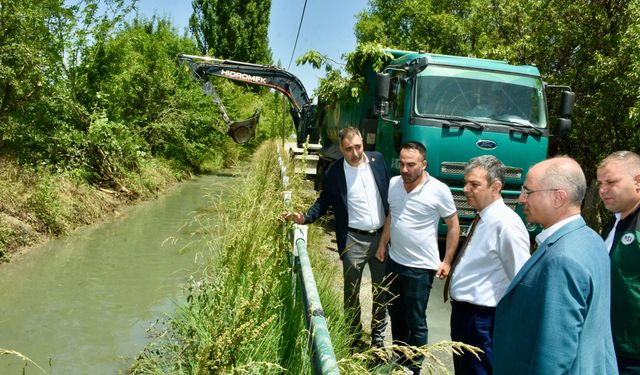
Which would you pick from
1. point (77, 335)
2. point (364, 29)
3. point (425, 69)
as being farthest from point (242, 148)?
point (77, 335)

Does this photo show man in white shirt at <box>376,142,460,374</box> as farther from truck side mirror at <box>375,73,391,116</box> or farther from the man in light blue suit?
truck side mirror at <box>375,73,391,116</box>

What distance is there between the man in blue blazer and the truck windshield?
12.2 ft

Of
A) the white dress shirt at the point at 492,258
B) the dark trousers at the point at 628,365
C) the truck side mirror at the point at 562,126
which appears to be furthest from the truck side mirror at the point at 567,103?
the dark trousers at the point at 628,365

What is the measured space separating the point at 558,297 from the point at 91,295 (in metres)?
6.19

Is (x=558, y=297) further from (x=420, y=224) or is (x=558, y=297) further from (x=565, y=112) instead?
(x=565, y=112)

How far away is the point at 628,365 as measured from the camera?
9.37 feet

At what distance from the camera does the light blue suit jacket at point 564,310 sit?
2029mm

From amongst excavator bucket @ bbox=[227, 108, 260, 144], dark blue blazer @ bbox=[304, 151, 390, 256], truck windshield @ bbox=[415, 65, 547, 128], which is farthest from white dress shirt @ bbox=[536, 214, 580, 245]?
excavator bucket @ bbox=[227, 108, 260, 144]

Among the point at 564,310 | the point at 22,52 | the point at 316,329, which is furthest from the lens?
the point at 22,52

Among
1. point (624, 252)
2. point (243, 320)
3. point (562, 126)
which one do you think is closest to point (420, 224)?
point (624, 252)

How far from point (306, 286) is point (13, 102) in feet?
33.2

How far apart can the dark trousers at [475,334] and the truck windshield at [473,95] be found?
16.6 ft

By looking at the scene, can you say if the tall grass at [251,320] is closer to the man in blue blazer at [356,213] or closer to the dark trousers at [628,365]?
the man in blue blazer at [356,213]

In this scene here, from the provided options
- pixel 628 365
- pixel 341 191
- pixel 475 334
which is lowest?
pixel 475 334
